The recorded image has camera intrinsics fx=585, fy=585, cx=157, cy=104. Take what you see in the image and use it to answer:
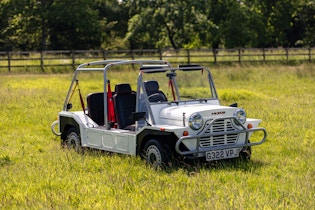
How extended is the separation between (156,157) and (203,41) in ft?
128

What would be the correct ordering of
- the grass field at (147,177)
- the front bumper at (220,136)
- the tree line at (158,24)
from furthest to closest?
the tree line at (158,24)
the front bumper at (220,136)
the grass field at (147,177)

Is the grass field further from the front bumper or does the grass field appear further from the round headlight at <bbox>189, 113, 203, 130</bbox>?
the round headlight at <bbox>189, 113, 203, 130</bbox>

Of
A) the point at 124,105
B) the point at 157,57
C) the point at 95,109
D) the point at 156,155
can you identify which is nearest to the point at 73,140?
the point at 95,109

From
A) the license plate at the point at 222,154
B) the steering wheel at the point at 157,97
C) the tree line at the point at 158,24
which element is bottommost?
the license plate at the point at 222,154

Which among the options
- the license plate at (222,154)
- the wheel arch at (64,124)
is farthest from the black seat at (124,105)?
the license plate at (222,154)

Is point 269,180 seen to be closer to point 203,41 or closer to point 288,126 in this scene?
point 288,126

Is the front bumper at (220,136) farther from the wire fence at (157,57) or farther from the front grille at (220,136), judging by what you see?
the wire fence at (157,57)

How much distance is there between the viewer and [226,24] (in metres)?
46.3

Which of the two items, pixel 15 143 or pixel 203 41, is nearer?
pixel 15 143

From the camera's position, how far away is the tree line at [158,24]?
141 feet

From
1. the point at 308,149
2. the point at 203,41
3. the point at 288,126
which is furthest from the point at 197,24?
the point at 308,149

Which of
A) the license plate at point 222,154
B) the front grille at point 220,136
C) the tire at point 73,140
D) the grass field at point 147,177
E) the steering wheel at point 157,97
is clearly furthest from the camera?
the tire at point 73,140

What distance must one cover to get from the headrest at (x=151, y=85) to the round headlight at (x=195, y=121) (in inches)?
48.1

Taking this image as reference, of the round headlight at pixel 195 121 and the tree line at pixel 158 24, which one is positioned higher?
the tree line at pixel 158 24
